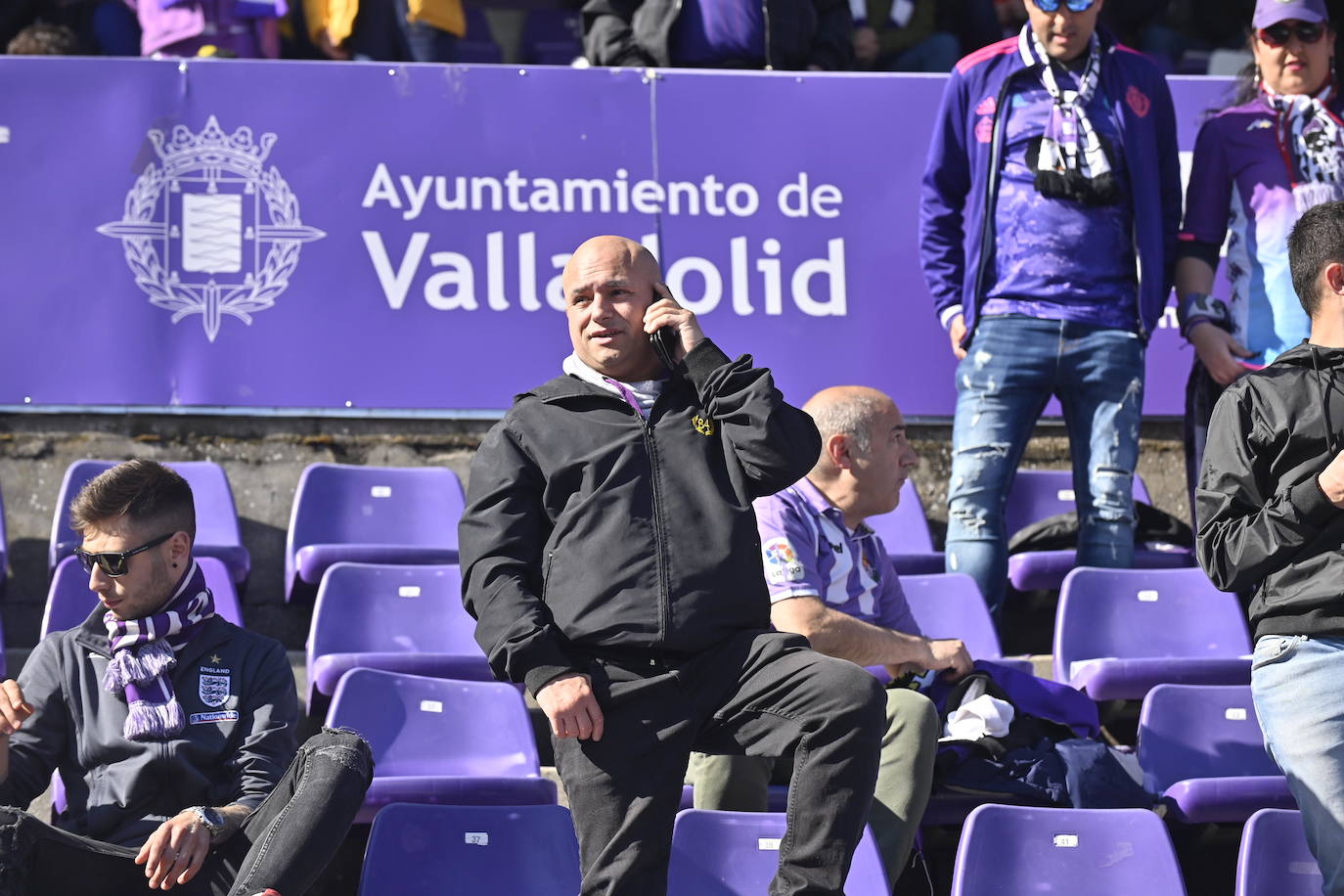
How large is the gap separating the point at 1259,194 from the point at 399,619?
8.32ft

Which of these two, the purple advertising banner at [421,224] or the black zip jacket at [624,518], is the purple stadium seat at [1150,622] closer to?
the purple advertising banner at [421,224]

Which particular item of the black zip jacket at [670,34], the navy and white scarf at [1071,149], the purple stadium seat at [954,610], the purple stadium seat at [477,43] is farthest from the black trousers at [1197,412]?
the purple stadium seat at [477,43]

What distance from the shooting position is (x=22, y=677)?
11.5 ft

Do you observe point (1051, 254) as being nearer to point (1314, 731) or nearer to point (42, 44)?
point (1314, 731)

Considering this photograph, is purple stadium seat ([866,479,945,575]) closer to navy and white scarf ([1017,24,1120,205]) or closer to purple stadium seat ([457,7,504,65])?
navy and white scarf ([1017,24,1120,205])

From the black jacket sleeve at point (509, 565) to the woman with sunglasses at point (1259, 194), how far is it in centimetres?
241

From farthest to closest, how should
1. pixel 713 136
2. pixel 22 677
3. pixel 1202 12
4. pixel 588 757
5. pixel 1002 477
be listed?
pixel 1202 12, pixel 713 136, pixel 1002 477, pixel 22 677, pixel 588 757

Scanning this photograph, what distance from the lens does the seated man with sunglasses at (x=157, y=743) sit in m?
3.11

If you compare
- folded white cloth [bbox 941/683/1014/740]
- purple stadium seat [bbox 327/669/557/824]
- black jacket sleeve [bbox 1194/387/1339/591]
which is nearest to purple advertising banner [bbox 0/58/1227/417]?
purple stadium seat [bbox 327/669/557/824]

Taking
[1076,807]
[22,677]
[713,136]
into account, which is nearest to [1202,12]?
[713,136]

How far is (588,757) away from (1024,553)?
2447 mm

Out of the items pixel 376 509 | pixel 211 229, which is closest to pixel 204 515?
pixel 376 509

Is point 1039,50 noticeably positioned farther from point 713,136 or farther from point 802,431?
point 802,431

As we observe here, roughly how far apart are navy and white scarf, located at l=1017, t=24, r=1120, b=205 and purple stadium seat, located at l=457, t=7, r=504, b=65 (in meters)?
2.83
